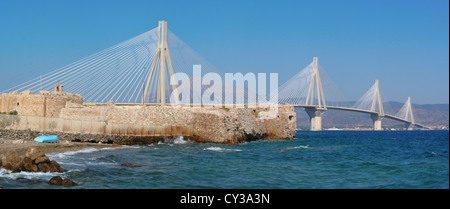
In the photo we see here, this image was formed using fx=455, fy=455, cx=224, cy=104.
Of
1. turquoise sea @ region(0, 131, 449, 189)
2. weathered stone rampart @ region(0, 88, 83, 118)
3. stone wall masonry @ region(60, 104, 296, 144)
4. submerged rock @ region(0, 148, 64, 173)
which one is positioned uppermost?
weathered stone rampart @ region(0, 88, 83, 118)

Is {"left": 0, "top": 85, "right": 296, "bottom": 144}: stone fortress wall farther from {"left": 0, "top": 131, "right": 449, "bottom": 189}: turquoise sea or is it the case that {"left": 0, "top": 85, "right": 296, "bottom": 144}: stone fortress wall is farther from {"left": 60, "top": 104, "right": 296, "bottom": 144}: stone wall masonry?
{"left": 0, "top": 131, "right": 449, "bottom": 189}: turquoise sea

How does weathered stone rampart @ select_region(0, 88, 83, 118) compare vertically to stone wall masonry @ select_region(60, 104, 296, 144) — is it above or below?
above

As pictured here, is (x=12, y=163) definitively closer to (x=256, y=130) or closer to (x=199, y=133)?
(x=199, y=133)

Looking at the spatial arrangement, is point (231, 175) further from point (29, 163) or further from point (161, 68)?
point (161, 68)

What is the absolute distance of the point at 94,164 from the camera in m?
13.4

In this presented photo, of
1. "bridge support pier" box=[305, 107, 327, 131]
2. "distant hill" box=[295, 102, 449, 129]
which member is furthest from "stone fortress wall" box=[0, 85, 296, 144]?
"distant hill" box=[295, 102, 449, 129]

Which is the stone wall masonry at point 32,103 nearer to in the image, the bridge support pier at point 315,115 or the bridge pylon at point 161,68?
the bridge pylon at point 161,68

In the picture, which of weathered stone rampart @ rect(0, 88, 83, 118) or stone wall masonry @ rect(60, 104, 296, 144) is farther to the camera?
stone wall masonry @ rect(60, 104, 296, 144)

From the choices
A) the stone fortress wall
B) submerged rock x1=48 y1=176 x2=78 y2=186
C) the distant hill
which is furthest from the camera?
the distant hill

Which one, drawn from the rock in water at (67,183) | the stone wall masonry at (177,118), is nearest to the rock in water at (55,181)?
the rock in water at (67,183)

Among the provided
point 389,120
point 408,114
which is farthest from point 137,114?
point 389,120

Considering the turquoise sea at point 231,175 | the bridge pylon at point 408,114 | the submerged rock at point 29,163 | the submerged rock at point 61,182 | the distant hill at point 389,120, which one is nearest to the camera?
the submerged rock at point 61,182

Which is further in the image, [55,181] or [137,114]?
[137,114]

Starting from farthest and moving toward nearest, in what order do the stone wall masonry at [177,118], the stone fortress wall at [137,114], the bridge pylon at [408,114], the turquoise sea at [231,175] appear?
1. the bridge pylon at [408,114]
2. the stone wall masonry at [177,118]
3. the stone fortress wall at [137,114]
4. the turquoise sea at [231,175]
